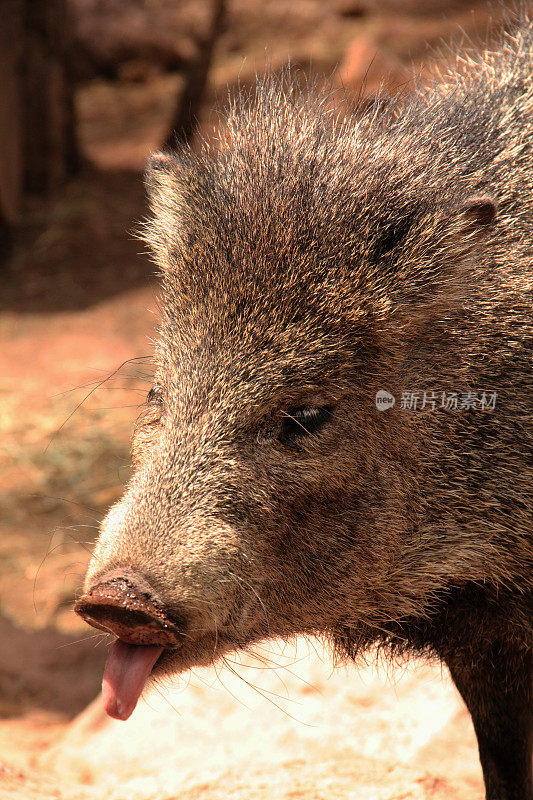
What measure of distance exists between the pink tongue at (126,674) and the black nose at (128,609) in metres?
0.09

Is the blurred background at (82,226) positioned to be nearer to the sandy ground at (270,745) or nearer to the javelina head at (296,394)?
the sandy ground at (270,745)

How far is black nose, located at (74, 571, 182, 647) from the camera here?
2.16 m

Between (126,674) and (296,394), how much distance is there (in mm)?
832

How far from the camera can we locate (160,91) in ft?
42.6

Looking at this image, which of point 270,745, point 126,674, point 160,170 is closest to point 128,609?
point 126,674

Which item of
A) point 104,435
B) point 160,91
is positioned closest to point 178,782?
point 104,435

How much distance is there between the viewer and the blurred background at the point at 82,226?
5.13m

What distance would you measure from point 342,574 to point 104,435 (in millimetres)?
4880

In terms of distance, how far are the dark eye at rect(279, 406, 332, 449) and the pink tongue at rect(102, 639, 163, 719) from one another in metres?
0.63

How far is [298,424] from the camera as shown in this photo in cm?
253

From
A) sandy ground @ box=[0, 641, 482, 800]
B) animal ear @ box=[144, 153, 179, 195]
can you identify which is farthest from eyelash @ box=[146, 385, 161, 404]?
sandy ground @ box=[0, 641, 482, 800]

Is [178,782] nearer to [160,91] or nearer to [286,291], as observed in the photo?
[286,291]

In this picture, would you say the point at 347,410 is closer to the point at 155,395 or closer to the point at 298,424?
the point at 298,424

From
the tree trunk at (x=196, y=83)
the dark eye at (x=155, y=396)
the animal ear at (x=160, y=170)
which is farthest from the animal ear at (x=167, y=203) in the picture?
the tree trunk at (x=196, y=83)
